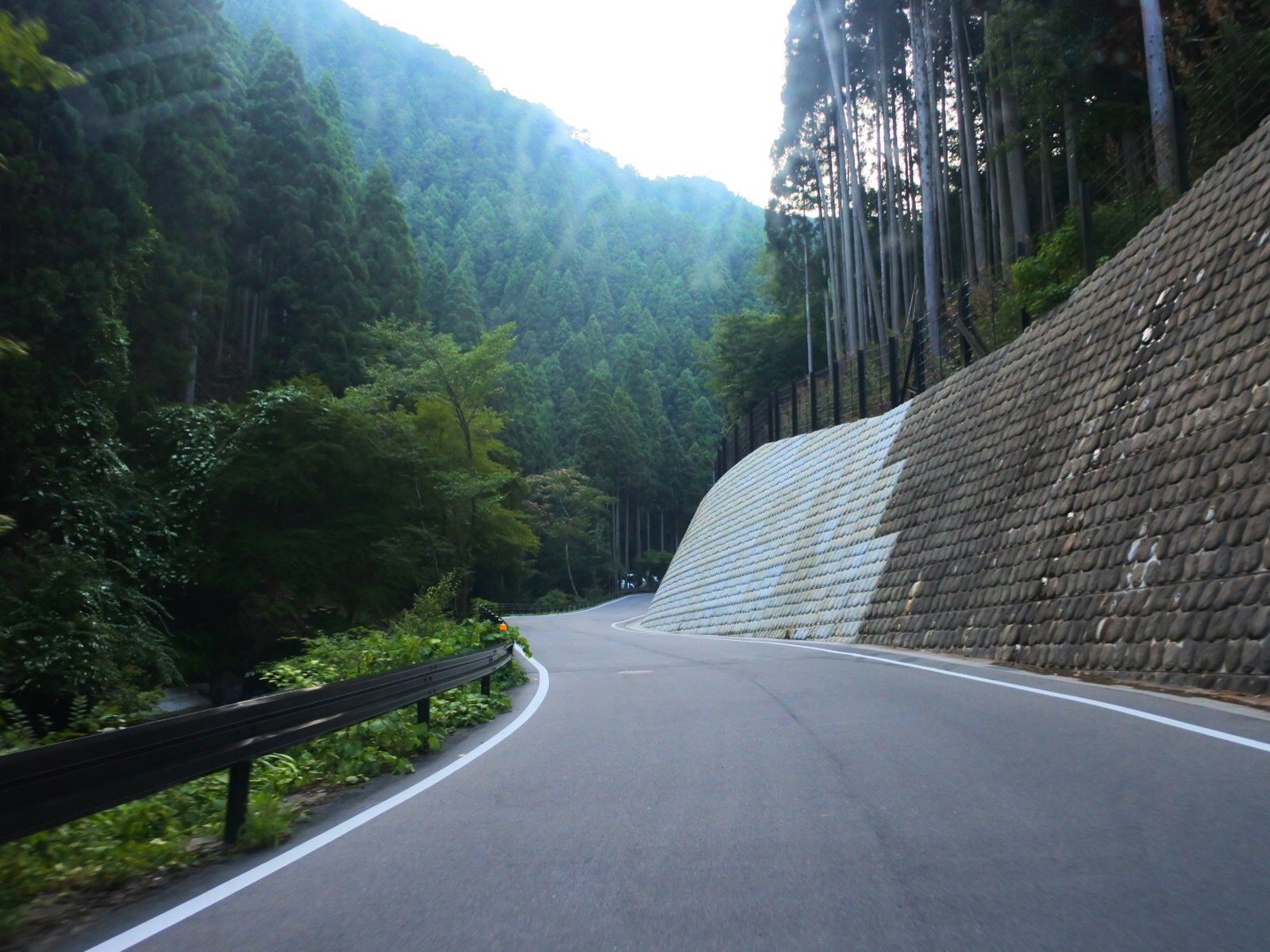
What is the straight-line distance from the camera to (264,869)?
16.1ft

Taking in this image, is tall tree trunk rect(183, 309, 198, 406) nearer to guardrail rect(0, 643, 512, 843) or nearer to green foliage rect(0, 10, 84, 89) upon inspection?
green foliage rect(0, 10, 84, 89)

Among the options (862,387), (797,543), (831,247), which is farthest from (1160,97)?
(831,247)

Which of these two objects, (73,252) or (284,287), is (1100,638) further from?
(284,287)

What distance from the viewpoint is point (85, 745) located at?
430 centimetres

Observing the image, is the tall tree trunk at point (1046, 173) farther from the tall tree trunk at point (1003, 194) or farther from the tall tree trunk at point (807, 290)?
the tall tree trunk at point (807, 290)

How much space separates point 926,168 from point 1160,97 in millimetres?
14071

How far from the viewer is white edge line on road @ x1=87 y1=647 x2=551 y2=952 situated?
390 cm

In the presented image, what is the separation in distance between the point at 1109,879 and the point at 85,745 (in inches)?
160

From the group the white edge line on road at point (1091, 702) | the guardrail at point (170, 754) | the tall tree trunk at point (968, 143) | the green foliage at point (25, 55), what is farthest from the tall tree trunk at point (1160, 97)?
the green foliage at point (25, 55)

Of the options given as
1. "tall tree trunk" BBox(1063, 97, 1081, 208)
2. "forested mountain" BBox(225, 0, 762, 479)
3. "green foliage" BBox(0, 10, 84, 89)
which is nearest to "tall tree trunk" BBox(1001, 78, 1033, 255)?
"tall tree trunk" BBox(1063, 97, 1081, 208)

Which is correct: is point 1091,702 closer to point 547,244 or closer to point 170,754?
point 170,754

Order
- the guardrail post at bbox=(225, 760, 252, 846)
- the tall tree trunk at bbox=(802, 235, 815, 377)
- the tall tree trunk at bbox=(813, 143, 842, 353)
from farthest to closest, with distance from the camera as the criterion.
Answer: the tall tree trunk at bbox=(802, 235, 815, 377), the tall tree trunk at bbox=(813, 143, 842, 353), the guardrail post at bbox=(225, 760, 252, 846)

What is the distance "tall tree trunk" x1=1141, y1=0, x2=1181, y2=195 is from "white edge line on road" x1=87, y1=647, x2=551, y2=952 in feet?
50.1

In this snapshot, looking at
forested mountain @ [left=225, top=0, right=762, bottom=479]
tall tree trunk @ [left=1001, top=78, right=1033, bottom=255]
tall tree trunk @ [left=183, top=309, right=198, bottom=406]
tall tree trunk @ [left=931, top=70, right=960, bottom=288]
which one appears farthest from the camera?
forested mountain @ [left=225, top=0, right=762, bottom=479]
